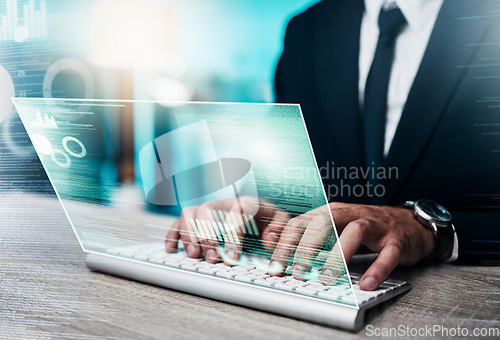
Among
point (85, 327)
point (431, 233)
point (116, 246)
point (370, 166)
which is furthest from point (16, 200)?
point (370, 166)

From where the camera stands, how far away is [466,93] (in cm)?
79

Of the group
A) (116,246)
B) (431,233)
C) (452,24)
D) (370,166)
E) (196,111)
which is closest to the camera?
(196,111)

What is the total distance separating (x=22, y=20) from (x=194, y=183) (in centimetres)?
40

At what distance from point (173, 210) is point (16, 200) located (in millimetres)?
258

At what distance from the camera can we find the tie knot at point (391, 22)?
2.84ft

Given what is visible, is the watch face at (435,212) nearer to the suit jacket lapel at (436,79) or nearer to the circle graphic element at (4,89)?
the suit jacket lapel at (436,79)

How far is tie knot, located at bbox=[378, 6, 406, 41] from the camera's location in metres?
0.86

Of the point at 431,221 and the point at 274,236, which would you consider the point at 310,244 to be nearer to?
the point at 274,236

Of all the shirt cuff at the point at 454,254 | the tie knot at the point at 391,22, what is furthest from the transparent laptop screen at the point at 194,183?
the tie knot at the point at 391,22

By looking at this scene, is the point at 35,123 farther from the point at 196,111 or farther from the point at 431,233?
the point at 431,233

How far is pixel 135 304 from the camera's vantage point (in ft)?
1.20

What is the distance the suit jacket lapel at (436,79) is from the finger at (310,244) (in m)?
0.53

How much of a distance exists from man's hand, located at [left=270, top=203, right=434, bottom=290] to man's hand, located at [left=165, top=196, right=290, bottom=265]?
0.01 m

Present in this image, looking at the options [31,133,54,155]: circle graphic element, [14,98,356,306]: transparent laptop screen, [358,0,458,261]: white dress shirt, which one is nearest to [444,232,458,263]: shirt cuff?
[14,98,356,306]: transparent laptop screen
